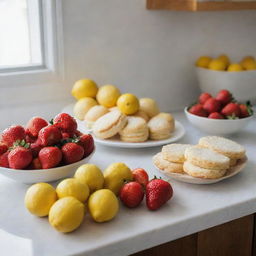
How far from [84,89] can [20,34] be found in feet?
1.12

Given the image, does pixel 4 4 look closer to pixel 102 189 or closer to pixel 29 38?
pixel 29 38

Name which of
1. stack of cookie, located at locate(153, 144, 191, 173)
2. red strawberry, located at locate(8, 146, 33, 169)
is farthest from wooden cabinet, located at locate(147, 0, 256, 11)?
red strawberry, located at locate(8, 146, 33, 169)

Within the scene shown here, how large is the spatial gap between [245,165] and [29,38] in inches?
34.7

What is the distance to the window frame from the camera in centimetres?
138

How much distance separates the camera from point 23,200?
0.97 meters

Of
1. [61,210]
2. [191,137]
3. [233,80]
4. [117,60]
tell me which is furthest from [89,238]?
[233,80]

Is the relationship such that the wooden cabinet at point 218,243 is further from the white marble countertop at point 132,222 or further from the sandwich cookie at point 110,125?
the sandwich cookie at point 110,125

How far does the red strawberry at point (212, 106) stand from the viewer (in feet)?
4.52

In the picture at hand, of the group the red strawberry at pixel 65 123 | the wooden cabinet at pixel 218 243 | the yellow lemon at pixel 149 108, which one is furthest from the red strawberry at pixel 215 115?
the red strawberry at pixel 65 123

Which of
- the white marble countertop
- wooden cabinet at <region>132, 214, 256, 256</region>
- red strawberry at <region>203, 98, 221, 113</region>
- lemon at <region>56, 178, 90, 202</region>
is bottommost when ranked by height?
wooden cabinet at <region>132, 214, 256, 256</region>

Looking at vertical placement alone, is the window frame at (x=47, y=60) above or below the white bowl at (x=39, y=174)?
above

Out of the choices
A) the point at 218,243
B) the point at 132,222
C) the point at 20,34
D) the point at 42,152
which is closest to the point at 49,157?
the point at 42,152

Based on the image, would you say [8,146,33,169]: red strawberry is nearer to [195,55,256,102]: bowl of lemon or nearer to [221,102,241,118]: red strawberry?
[221,102,241,118]: red strawberry

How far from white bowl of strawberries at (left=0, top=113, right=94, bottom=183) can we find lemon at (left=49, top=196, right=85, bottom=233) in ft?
0.50
